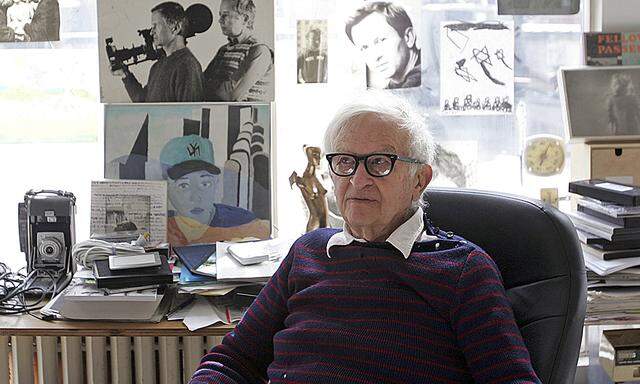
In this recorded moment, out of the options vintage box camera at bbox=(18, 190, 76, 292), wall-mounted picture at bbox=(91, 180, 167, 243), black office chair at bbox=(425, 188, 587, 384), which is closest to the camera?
black office chair at bbox=(425, 188, 587, 384)

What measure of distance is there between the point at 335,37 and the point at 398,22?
0.19 metres

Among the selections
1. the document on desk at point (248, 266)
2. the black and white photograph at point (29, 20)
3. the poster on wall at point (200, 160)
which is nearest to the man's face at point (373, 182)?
the document on desk at point (248, 266)

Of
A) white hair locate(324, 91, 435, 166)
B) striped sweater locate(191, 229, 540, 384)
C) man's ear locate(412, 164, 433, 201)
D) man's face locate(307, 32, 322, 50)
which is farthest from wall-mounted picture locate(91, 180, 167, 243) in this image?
man's ear locate(412, 164, 433, 201)

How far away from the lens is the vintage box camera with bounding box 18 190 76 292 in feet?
7.50

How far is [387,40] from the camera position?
2518 millimetres

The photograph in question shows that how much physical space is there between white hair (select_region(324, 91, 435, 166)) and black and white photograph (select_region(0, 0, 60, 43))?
1.13 metres

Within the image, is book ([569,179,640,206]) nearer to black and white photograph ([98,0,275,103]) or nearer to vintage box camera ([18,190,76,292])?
black and white photograph ([98,0,275,103])

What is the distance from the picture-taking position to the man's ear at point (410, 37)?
8.29 ft

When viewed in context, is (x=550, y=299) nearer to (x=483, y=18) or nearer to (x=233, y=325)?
(x=233, y=325)

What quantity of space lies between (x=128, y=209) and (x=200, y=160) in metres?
0.24

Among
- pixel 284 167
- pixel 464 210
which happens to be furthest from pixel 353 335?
pixel 284 167

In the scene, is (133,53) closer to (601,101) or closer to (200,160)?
(200,160)

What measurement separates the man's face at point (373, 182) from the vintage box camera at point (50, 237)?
0.92 meters

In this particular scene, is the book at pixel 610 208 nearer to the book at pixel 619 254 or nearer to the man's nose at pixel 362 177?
the book at pixel 619 254
